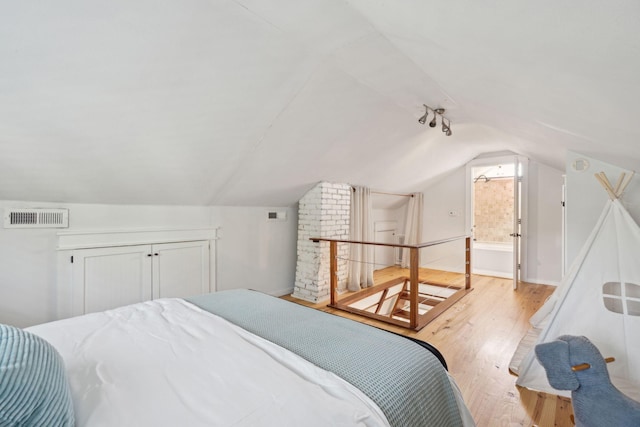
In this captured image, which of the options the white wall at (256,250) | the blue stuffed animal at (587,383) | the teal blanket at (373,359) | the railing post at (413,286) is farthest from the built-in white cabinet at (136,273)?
the blue stuffed animal at (587,383)

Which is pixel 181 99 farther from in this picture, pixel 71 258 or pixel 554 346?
pixel 554 346

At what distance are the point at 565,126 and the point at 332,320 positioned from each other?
1.99m

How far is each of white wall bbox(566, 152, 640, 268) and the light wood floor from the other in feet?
3.46

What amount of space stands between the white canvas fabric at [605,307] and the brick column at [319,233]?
2.38 metres

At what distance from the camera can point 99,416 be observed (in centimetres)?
79

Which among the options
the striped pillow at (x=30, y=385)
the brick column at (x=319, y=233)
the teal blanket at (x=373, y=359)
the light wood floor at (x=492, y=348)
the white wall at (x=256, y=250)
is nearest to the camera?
the striped pillow at (x=30, y=385)

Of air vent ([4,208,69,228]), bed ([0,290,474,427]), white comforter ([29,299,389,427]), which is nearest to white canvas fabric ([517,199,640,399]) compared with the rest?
bed ([0,290,474,427])

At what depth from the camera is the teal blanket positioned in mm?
990

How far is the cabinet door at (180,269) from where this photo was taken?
3.07 metres

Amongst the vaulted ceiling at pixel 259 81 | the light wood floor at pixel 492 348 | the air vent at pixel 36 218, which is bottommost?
the light wood floor at pixel 492 348

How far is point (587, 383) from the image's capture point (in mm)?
1453

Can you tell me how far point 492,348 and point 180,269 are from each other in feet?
10.6

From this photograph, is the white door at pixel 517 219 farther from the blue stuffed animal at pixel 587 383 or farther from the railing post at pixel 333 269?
the blue stuffed animal at pixel 587 383

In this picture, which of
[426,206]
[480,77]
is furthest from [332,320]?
[426,206]
